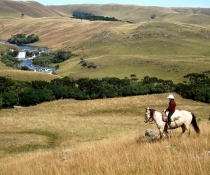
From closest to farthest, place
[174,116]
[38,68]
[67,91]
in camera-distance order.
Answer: [174,116] < [67,91] < [38,68]

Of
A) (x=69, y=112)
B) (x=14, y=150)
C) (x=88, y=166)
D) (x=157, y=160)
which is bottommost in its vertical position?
(x=69, y=112)

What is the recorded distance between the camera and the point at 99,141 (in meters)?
22.8

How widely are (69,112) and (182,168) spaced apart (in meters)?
72.3

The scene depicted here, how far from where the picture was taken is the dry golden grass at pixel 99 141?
29.2ft

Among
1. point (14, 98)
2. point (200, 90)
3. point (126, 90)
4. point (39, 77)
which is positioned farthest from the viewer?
point (39, 77)

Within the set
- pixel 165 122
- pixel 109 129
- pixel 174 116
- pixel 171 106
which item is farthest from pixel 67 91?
pixel 171 106

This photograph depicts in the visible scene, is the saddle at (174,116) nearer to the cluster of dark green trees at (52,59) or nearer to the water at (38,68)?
the water at (38,68)

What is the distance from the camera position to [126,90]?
103500 millimetres

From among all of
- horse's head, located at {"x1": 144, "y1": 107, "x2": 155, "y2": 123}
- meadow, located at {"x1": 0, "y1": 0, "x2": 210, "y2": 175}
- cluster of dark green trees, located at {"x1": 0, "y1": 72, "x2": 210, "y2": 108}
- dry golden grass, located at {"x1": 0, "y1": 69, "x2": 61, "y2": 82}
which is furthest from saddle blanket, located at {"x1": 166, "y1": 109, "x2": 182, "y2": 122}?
dry golden grass, located at {"x1": 0, "y1": 69, "x2": 61, "y2": 82}

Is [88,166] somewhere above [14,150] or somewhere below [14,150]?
above

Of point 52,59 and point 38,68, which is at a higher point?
point 52,59

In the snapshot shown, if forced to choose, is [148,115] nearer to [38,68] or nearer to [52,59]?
[38,68]

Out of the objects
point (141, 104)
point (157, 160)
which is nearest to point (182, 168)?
point (157, 160)

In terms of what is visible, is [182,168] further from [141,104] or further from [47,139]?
[141,104]
